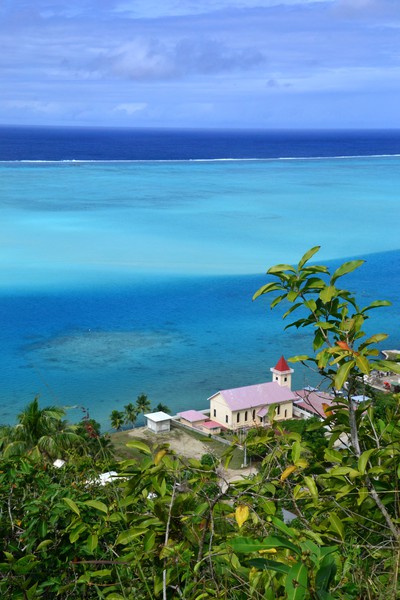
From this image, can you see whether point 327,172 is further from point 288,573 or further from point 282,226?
point 288,573

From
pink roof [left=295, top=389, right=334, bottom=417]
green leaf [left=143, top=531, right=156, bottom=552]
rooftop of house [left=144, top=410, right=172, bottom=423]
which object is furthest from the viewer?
rooftop of house [left=144, top=410, right=172, bottom=423]

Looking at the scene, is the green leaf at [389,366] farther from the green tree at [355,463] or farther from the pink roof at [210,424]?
the pink roof at [210,424]

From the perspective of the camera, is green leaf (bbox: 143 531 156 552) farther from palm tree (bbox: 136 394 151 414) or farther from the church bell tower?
the church bell tower

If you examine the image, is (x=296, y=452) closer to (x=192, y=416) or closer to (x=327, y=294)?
(x=327, y=294)

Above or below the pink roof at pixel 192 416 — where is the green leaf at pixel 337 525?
above

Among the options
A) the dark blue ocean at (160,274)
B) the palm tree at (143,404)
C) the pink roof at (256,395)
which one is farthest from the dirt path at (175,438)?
the pink roof at (256,395)

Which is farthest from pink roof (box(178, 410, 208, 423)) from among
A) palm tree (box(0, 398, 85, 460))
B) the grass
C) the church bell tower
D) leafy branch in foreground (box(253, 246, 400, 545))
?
leafy branch in foreground (box(253, 246, 400, 545))
